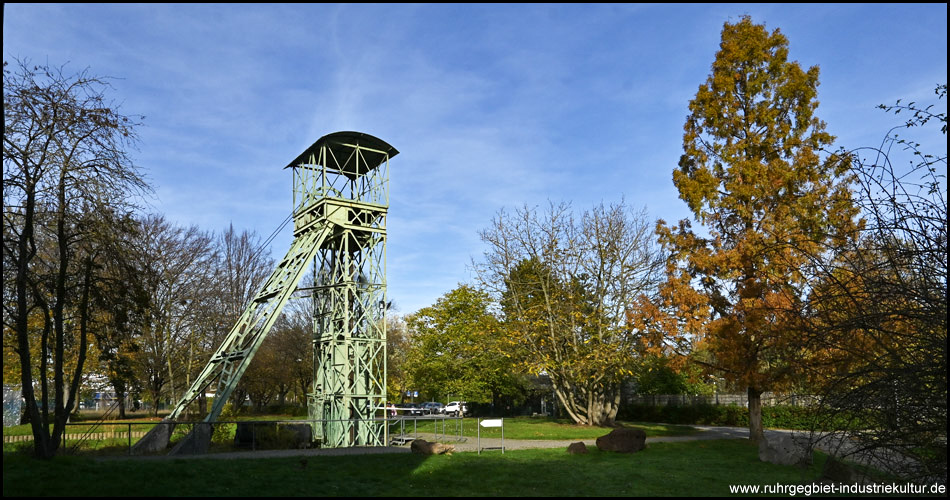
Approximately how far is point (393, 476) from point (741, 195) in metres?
A: 13.6

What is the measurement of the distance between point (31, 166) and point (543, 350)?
70.2 feet

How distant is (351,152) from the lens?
24.3 m

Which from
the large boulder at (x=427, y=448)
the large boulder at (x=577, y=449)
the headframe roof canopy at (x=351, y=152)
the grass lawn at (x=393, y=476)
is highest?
the headframe roof canopy at (x=351, y=152)

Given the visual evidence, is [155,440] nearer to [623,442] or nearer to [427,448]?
[427,448]

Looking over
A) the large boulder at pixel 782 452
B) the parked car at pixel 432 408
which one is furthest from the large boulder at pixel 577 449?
the parked car at pixel 432 408

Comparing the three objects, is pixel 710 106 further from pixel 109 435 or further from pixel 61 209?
pixel 109 435

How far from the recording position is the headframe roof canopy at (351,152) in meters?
23.1

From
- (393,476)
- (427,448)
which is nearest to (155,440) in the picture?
(427,448)

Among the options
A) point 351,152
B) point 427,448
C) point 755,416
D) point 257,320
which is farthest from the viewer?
point 351,152

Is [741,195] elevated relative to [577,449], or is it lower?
elevated

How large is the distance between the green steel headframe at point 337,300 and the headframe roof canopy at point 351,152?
3 centimetres

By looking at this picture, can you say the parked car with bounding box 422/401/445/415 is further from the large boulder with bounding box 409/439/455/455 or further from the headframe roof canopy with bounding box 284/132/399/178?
the large boulder with bounding box 409/439/455/455

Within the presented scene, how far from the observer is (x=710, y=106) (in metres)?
21.5

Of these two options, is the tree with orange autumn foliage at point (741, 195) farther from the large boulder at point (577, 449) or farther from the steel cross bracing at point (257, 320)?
the steel cross bracing at point (257, 320)
